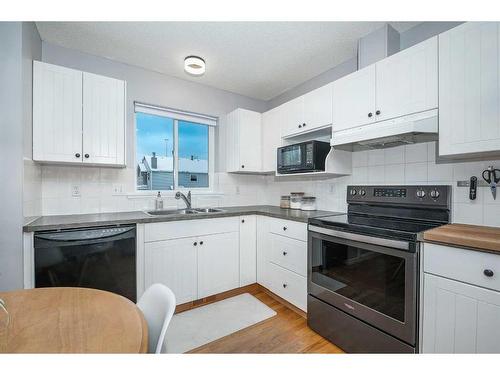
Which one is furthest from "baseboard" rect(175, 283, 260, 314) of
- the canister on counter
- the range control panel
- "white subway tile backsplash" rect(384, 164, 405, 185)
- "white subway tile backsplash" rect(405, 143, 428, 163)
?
"white subway tile backsplash" rect(405, 143, 428, 163)

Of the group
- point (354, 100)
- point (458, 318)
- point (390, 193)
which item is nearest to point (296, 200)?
point (390, 193)

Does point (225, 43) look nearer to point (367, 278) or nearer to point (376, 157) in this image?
point (376, 157)

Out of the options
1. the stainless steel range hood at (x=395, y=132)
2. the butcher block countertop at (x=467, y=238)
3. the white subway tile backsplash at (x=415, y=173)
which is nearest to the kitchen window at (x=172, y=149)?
the stainless steel range hood at (x=395, y=132)

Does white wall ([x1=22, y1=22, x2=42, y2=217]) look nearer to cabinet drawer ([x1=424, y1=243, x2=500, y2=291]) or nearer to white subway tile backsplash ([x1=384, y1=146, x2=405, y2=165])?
cabinet drawer ([x1=424, y1=243, x2=500, y2=291])

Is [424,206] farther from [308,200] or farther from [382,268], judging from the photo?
[308,200]

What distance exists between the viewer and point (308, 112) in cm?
235

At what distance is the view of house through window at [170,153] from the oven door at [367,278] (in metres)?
1.73

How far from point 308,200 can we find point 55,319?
2.28 m

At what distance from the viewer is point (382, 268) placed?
145 centimetres

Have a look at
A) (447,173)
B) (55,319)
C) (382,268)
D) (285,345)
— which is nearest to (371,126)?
(447,173)

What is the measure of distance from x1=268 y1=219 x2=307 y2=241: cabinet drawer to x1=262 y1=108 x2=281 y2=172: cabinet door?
2.41 ft

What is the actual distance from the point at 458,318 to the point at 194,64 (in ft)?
8.82

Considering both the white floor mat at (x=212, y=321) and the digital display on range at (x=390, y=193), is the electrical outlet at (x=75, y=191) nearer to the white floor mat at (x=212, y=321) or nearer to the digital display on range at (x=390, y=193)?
the white floor mat at (x=212, y=321)

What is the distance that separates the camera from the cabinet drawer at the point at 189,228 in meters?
2.02
